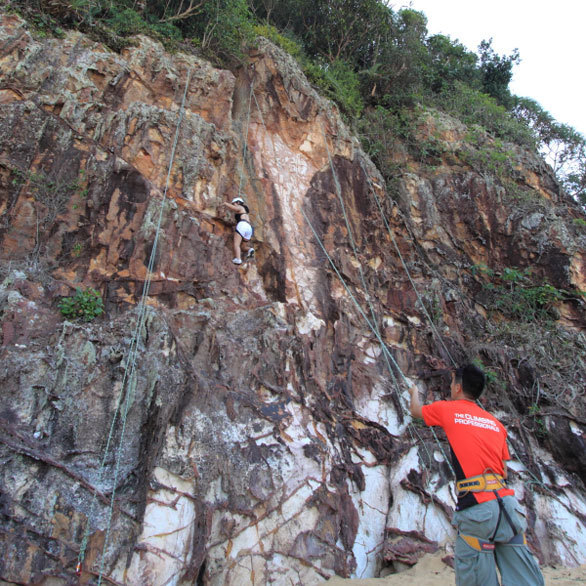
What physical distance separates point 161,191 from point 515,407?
7.21m

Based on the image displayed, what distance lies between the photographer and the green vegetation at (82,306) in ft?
18.2

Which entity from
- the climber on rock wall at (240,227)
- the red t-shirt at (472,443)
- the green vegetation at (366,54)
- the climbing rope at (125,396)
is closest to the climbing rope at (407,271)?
the green vegetation at (366,54)

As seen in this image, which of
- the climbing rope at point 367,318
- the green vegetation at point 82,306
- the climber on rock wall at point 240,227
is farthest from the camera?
the climber on rock wall at point 240,227

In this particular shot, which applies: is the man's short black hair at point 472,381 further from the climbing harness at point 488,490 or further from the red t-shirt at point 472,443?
the climbing harness at point 488,490

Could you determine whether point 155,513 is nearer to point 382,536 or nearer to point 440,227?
point 382,536

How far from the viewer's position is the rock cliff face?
4.65 meters

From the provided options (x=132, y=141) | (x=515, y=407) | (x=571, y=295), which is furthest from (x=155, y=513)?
(x=571, y=295)

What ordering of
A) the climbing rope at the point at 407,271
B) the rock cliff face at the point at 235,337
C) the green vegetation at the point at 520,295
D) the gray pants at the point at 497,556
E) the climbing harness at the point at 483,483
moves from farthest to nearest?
the green vegetation at the point at 520,295 < the climbing rope at the point at 407,271 < the rock cliff face at the point at 235,337 < the climbing harness at the point at 483,483 < the gray pants at the point at 497,556

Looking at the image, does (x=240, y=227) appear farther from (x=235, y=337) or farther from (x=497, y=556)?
(x=497, y=556)

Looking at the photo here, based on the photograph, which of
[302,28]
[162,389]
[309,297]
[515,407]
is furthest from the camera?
[302,28]

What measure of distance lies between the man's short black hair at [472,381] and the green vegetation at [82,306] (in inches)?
179

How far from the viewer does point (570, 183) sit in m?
14.8

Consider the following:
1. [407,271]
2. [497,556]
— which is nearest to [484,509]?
[497,556]

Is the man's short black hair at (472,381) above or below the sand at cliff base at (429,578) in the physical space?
above
